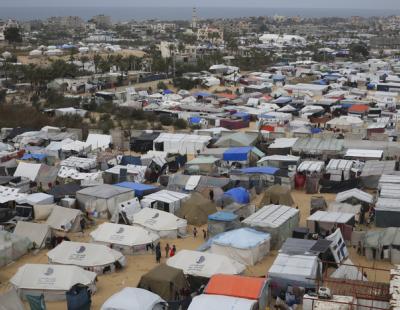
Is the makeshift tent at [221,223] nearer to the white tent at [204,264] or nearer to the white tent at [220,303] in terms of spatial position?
the white tent at [204,264]

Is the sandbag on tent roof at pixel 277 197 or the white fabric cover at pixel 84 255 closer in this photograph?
the white fabric cover at pixel 84 255

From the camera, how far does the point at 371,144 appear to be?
62.1ft

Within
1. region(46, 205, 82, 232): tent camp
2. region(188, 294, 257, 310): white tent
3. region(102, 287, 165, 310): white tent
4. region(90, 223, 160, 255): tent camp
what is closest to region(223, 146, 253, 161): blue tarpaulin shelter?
region(46, 205, 82, 232): tent camp

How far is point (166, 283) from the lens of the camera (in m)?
9.25

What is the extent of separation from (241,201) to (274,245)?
2876mm

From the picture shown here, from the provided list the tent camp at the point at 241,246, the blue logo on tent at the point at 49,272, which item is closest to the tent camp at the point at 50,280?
the blue logo on tent at the point at 49,272

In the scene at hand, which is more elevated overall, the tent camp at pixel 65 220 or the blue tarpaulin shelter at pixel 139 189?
the blue tarpaulin shelter at pixel 139 189

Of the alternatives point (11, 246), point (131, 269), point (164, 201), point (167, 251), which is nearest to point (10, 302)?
point (131, 269)

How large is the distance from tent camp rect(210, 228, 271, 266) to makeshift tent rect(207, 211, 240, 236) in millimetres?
790

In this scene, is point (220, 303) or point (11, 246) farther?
point (11, 246)

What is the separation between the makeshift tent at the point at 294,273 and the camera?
9.30m

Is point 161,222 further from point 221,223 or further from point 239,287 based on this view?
point 239,287

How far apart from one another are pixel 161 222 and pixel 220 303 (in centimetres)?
438

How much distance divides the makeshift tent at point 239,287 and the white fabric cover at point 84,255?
7.88 ft
